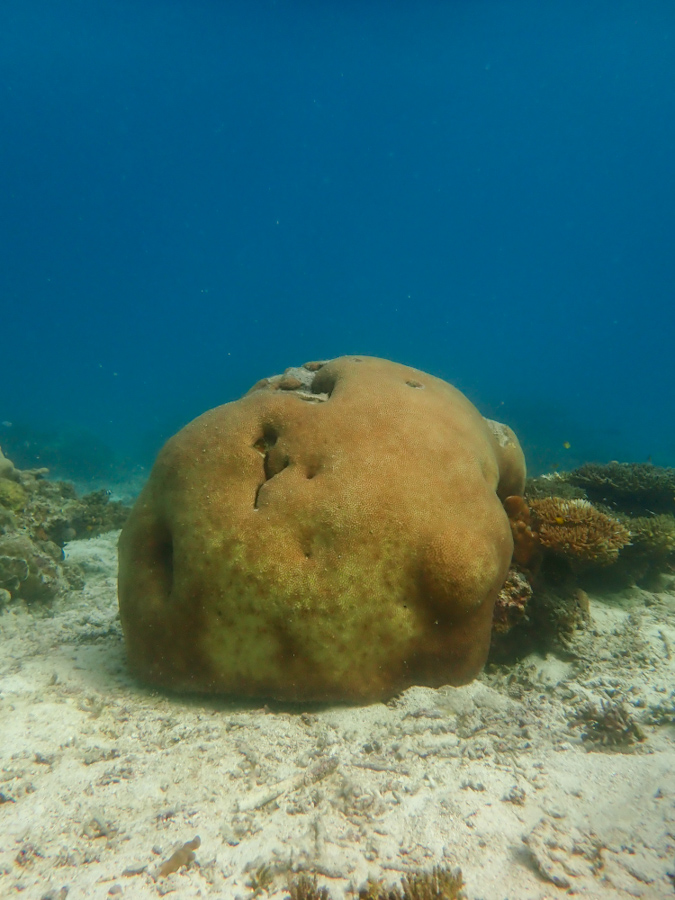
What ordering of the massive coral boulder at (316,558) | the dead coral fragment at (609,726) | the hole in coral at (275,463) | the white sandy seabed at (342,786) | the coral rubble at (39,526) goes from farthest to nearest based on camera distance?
the coral rubble at (39,526)
the hole in coral at (275,463)
the massive coral boulder at (316,558)
the dead coral fragment at (609,726)
the white sandy seabed at (342,786)

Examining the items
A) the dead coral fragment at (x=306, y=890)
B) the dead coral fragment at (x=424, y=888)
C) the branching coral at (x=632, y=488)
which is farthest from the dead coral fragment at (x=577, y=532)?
the dead coral fragment at (x=306, y=890)

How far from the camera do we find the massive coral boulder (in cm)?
348

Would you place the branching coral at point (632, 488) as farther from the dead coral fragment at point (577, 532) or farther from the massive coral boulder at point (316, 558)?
the massive coral boulder at point (316, 558)

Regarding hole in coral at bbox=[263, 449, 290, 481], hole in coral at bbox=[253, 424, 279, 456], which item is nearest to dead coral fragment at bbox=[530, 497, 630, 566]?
hole in coral at bbox=[263, 449, 290, 481]

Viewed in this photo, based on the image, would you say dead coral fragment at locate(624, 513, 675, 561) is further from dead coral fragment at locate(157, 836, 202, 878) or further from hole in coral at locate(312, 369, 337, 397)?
dead coral fragment at locate(157, 836, 202, 878)

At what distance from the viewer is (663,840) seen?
2.12 m

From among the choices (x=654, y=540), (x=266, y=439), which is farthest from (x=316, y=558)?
(x=654, y=540)

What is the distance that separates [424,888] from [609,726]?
74.4 inches

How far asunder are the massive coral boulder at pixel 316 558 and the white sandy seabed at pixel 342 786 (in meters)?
0.32

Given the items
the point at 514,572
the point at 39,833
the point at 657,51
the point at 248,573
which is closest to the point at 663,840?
the point at 514,572

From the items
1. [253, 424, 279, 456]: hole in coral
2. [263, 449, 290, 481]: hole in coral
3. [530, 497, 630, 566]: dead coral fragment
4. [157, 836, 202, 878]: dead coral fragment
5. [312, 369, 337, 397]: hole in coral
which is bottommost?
[157, 836, 202, 878]: dead coral fragment

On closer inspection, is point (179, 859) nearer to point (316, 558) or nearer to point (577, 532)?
point (316, 558)

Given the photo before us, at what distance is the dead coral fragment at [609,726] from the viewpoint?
3.00 meters

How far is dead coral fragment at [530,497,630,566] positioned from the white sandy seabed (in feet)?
3.03
